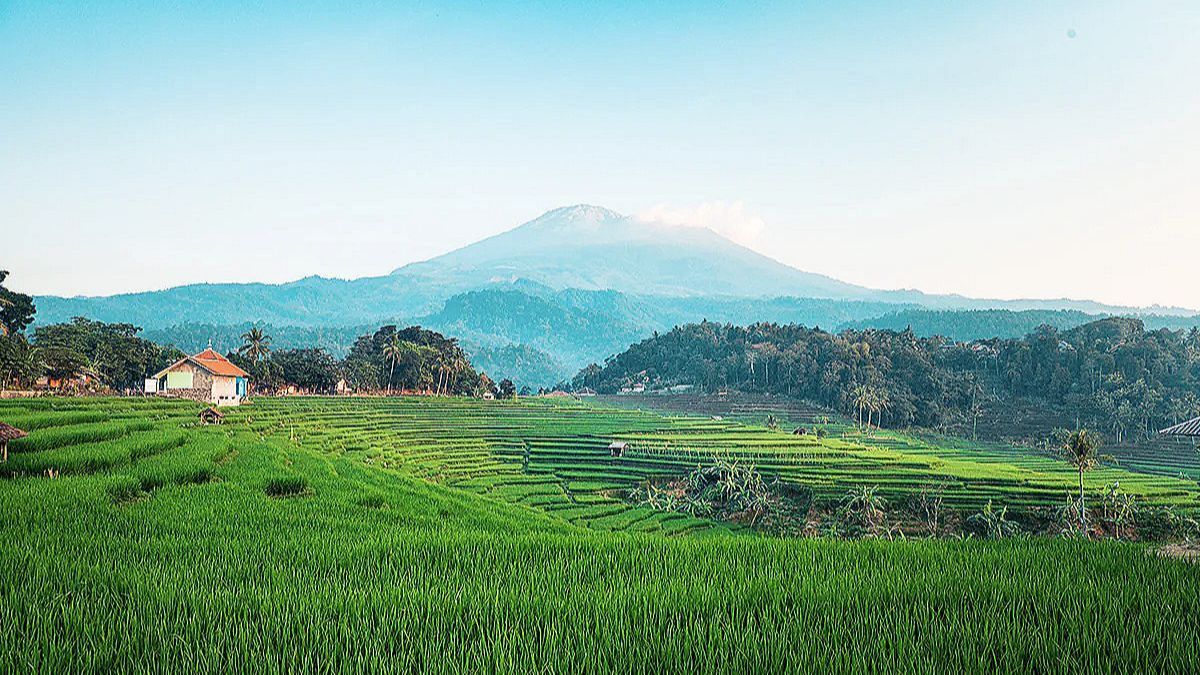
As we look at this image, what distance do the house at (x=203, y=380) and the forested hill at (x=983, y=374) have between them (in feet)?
137

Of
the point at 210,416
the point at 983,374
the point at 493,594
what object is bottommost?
the point at 210,416

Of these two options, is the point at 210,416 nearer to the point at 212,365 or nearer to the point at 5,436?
the point at 212,365

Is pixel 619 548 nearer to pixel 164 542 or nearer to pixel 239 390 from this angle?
pixel 164 542

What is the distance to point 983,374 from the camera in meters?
66.4

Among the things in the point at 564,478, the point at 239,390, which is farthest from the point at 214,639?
the point at 239,390

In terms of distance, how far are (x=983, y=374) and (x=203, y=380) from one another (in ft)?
216

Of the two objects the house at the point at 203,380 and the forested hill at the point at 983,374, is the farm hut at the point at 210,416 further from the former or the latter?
the forested hill at the point at 983,374

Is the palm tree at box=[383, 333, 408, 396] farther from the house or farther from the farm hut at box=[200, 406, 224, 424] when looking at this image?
the farm hut at box=[200, 406, 224, 424]

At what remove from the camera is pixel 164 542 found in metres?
5.43

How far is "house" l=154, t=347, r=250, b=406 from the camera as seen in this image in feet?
103

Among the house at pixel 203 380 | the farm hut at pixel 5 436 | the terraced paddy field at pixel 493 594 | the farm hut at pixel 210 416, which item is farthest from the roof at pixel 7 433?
the house at pixel 203 380

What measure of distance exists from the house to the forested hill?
41.7 meters

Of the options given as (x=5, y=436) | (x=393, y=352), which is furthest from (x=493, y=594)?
(x=393, y=352)

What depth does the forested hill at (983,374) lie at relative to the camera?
178 feet
